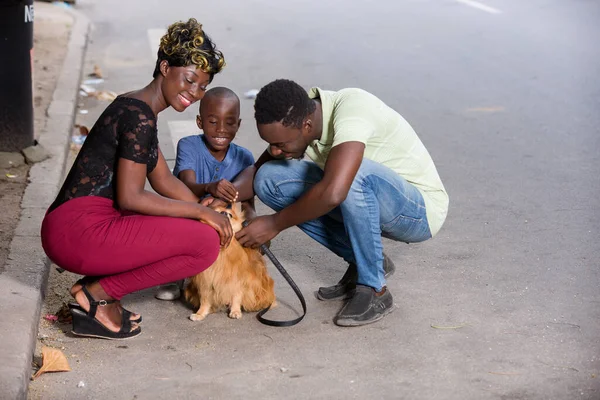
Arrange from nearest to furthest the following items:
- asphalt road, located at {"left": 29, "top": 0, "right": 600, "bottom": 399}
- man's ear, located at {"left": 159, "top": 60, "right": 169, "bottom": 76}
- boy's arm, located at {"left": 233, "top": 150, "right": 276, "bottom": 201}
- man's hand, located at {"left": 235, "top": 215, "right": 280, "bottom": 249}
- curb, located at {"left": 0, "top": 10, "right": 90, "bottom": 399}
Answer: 1. curb, located at {"left": 0, "top": 10, "right": 90, "bottom": 399}
2. asphalt road, located at {"left": 29, "top": 0, "right": 600, "bottom": 399}
3. man's ear, located at {"left": 159, "top": 60, "right": 169, "bottom": 76}
4. man's hand, located at {"left": 235, "top": 215, "right": 280, "bottom": 249}
5. boy's arm, located at {"left": 233, "top": 150, "right": 276, "bottom": 201}

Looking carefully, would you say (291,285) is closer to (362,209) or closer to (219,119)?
(362,209)

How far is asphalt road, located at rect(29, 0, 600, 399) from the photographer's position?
11.8ft

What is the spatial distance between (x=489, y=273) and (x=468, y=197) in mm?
1317

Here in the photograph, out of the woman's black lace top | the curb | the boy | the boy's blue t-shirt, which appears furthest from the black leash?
the curb

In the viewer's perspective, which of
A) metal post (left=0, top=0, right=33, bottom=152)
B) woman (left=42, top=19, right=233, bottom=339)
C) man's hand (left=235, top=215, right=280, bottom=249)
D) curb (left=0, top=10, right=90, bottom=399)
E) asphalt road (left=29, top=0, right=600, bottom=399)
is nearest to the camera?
curb (left=0, top=10, right=90, bottom=399)

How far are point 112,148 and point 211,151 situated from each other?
31.2 inches

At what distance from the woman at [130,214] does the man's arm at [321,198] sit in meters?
0.16

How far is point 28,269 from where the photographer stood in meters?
4.39

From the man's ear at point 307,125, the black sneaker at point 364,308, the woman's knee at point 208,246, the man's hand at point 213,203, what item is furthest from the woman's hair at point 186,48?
the black sneaker at point 364,308

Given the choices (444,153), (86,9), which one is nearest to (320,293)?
(444,153)

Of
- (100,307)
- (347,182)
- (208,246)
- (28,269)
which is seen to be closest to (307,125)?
(347,182)

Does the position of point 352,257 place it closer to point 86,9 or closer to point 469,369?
point 469,369

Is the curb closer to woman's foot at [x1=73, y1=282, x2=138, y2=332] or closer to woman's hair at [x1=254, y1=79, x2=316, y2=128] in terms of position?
Answer: woman's foot at [x1=73, y1=282, x2=138, y2=332]

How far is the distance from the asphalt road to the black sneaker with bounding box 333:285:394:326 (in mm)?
45
